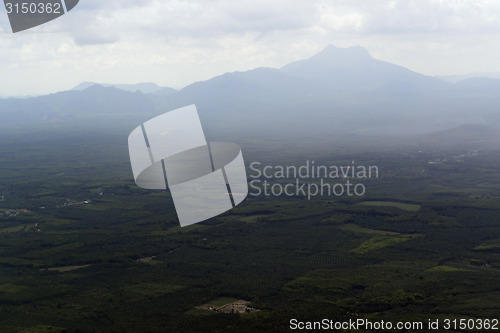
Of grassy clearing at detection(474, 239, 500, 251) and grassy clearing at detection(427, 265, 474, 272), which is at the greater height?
grassy clearing at detection(427, 265, 474, 272)

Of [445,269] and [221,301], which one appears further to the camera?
[445,269]

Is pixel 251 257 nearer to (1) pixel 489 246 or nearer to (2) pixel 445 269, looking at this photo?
(2) pixel 445 269

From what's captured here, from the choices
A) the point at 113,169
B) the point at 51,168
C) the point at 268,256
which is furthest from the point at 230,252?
the point at 51,168

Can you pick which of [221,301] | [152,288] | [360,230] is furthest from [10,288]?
[360,230]

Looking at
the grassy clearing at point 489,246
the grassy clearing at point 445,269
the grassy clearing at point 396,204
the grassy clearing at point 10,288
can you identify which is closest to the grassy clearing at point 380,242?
the grassy clearing at point 489,246

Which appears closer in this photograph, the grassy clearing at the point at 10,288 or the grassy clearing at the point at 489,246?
the grassy clearing at the point at 10,288

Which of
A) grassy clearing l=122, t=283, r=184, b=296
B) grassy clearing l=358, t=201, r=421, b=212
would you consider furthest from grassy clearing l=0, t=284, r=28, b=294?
grassy clearing l=358, t=201, r=421, b=212

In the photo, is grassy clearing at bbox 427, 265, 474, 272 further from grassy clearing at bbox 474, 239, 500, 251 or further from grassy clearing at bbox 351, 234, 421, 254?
grassy clearing at bbox 351, 234, 421, 254

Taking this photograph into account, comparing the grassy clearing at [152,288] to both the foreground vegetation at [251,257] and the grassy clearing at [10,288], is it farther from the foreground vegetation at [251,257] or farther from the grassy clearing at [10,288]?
the grassy clearing at [10,288]

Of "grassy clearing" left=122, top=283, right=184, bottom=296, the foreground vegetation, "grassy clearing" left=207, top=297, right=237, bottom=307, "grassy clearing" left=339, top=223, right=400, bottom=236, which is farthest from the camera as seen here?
"grassy clearing" left=339, top=223, right=400, bottom=236

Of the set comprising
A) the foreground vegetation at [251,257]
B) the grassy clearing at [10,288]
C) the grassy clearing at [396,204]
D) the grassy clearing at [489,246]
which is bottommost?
the grassy clearing at [489,246]

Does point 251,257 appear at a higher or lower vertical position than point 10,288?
lower

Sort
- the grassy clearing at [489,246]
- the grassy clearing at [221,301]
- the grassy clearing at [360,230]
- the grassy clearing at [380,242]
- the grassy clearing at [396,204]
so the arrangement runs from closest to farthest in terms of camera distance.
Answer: the grassy clearing at [221,301], the grassy clearing at [489,246], the grassy clearing at [380,242], the grassy clearing at [360,230], the grassy clearing at [396,204]
